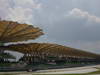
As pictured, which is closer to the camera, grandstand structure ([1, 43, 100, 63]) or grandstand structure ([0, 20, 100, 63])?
grandstand structure ([0, 20, 100, 63])

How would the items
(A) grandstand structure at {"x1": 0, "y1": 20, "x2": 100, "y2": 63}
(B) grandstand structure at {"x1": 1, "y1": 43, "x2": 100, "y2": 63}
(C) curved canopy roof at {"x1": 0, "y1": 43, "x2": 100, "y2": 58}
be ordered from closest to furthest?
(A) grandstand structure at {"x1": 0, "y1": 20, "x2": 100, "y2": 63} → (C) curved canopy roof at {"x1": 0, "y1": 43, "x2": 100, "y2": 58} → (B) grandstand structure at {"x1": 1, "y1": 43, "x2": 100, "y2": 63}

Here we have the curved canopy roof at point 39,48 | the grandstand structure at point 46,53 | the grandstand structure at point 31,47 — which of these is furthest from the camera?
the grandstand structure at point 46,53

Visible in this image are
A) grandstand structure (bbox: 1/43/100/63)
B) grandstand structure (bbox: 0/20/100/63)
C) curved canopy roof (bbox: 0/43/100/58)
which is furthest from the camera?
grandstand structure (bbox: 1/43/100/63)

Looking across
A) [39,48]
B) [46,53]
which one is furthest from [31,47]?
[46,53]

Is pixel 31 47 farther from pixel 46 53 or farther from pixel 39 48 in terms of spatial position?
pixel 46 53

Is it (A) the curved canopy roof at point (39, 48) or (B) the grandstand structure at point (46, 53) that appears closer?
(A) the curved canopy roof at point (39, 48)

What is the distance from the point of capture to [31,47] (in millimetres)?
A: 81438

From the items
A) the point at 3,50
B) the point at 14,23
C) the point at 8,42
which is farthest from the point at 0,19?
the point at 3,50

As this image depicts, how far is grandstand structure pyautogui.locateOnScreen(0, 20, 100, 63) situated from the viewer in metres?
53.7

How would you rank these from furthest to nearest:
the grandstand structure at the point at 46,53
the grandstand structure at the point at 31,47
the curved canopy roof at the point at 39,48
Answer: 1. the grandstand structure at the point at 46,53
2. the curved canopy roof at the point at 39,48
3. the grandstand structure at the point at 31,47

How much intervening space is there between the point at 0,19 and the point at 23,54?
5403 centimetres

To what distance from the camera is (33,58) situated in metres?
99.3

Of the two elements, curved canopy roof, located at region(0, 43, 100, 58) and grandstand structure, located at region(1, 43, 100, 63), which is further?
grandstand structure, located at region(1, 43, 100, 63)

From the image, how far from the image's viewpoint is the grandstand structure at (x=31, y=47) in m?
53.7
